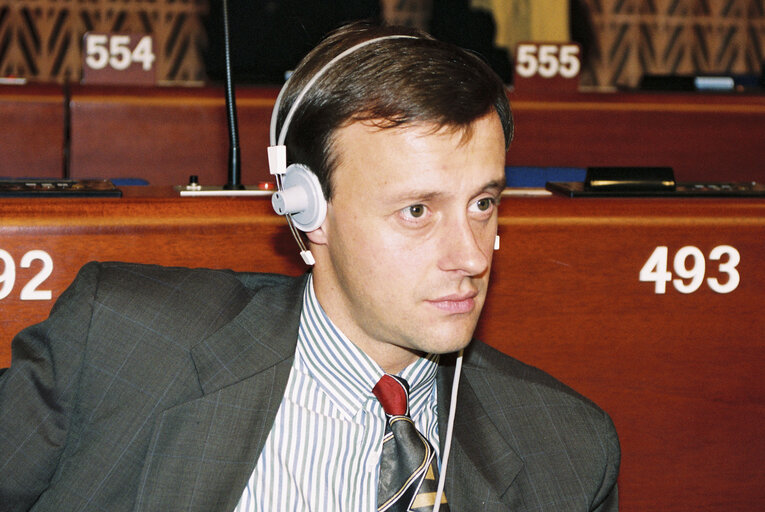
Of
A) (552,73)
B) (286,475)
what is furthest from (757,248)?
(552,73)

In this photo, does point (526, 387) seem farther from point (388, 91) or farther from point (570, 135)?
point (570, 135)

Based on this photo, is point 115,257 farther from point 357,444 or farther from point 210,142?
point 210,142

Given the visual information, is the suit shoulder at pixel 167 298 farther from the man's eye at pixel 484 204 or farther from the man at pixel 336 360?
the man's eye at pixel 484 204

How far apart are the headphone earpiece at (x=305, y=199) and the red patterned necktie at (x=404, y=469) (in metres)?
0.24

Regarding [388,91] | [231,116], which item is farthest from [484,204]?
[231,116]

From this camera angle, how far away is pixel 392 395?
1196 millimetres

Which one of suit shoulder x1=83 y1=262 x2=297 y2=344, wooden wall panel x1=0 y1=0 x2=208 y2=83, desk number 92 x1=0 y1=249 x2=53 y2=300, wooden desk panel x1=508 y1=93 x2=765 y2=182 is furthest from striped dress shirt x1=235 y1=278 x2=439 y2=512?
wooden wall panel x1=0 y1=0 x2=208 y2=83

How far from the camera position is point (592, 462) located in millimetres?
1212

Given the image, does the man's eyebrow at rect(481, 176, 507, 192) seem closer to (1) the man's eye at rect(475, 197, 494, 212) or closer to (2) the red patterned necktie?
(1) the man's eye at rect(475, 197, 494, 212)

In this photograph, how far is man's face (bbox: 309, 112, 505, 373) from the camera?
3.60 ft

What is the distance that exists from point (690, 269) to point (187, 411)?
0.80m

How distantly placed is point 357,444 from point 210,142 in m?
1.37

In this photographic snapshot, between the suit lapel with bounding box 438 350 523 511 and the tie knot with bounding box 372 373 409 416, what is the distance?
0.23ft

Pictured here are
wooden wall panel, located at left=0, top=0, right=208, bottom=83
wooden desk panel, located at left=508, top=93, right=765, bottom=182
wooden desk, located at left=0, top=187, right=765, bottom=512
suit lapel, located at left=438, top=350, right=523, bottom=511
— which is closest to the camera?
suit lapel, located at left=438, top=350, right=523, bottom=511
